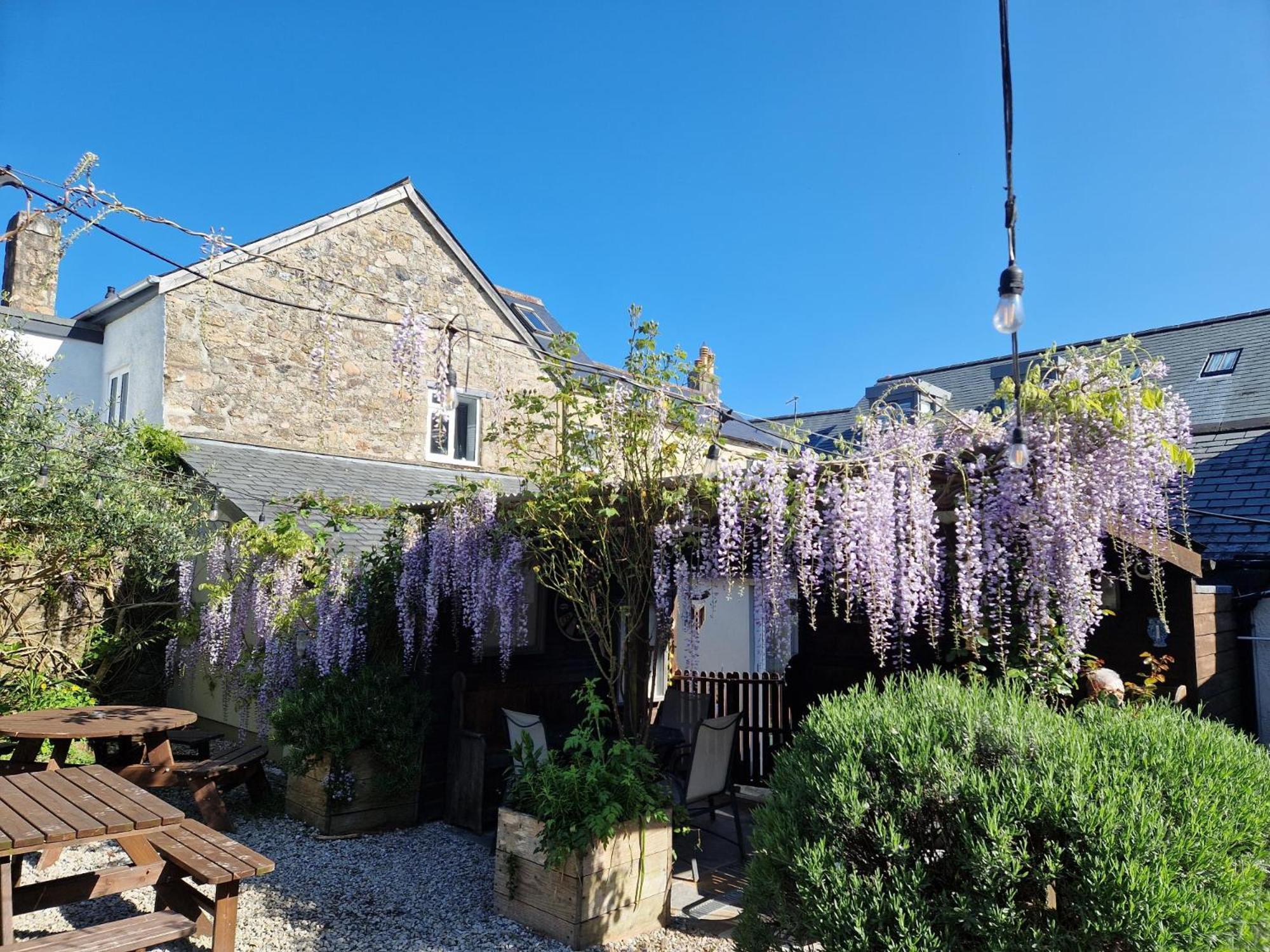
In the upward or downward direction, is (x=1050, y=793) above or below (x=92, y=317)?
below

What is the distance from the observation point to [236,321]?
9.62 metres

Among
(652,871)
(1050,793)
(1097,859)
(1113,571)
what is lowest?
(652,871)

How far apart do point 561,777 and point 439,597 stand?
2260 mm

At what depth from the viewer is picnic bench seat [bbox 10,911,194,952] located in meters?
2.86

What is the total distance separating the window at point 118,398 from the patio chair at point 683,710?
759cm

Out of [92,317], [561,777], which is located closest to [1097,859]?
[561,777]

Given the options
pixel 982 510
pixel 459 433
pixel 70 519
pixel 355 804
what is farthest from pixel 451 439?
pixel 982 510

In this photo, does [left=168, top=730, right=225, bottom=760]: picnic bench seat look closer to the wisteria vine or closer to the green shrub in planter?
the wisteria vine

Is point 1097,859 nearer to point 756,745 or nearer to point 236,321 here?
point 756,745

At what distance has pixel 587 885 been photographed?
3.71 m

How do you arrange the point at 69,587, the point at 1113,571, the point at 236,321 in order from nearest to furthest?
the point at 1113,571 → the point at 69,587 → the point at 236,321

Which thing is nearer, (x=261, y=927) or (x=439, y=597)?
(x=261, y=927)

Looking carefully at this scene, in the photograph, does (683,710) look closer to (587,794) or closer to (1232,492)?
(587,794)

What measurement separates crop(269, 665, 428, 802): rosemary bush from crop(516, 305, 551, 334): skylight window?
7.88 m
